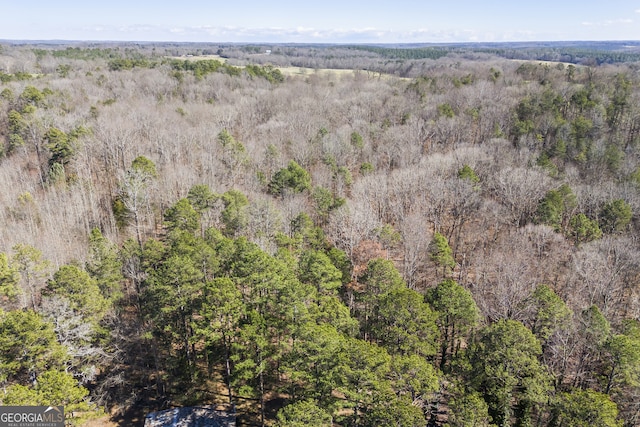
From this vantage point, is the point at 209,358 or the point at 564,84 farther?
the point at 564,84

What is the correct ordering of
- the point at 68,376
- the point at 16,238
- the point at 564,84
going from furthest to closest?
the point at 564,84, the point at 16,238, the point at 68,376

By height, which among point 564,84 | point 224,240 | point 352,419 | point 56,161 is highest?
point 564,84

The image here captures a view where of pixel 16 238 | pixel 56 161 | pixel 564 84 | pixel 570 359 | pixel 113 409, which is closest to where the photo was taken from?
pixel 570 359

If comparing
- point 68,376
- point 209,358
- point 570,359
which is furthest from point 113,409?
point 570,359

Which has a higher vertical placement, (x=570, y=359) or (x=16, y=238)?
(x=16, y=238)

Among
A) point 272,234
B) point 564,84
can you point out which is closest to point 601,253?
point 272,234

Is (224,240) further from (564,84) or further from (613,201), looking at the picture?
(564,84)
